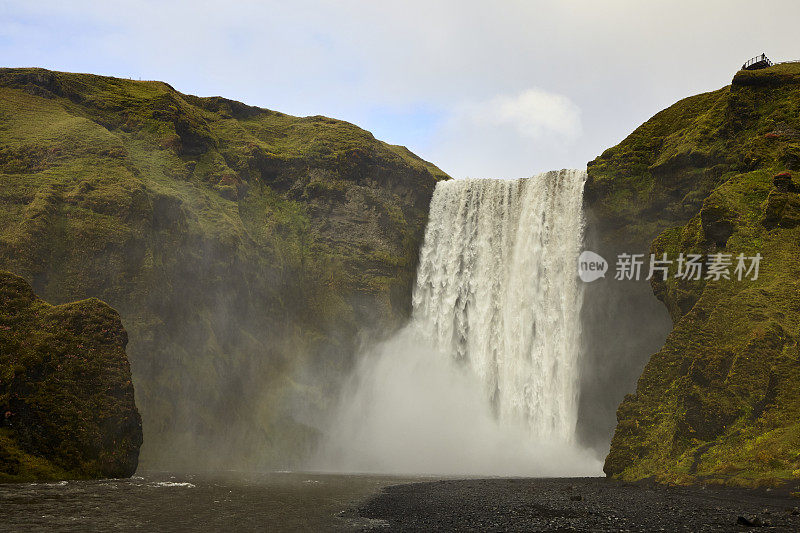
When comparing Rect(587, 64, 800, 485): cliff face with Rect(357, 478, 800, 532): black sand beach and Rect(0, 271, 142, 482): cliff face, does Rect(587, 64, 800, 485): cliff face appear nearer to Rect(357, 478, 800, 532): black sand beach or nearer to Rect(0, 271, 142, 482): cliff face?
Rect(357, 478, 800, 532): black sand beach

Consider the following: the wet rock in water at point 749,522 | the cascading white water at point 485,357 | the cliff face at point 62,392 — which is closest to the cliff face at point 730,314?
the wet rock in water at point 749,522

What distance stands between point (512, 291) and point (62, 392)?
125 ft

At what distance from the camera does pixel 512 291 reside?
54.9m

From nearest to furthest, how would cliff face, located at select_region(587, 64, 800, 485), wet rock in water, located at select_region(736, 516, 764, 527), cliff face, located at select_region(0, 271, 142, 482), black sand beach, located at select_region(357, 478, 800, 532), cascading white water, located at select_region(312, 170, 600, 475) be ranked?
1. wet rock in water, located at select_region(736, 516, 764, 527)
2. black sand beach, located at select_region(357, 478, 800, 532)
3. cliff face, located at select_region(587, 64, 800, 485)
4. cliff face, located at select_region(0, 271, 142, 482)
5. cascading white water, located at select_region(312, 170, 600, 475)

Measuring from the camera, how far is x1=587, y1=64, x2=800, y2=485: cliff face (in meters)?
24.2

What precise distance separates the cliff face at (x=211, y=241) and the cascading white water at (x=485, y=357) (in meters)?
3.45

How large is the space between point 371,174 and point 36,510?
51507 millimetres

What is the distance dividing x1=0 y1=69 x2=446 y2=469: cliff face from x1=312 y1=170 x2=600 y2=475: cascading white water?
3.45m

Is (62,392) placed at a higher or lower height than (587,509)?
higher

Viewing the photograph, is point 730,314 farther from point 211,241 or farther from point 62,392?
point 211,241

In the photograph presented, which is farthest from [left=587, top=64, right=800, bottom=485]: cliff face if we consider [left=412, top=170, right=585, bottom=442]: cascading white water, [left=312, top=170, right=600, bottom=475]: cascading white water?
[left=312, top=170, right=600, bottom=475]: cascading white water

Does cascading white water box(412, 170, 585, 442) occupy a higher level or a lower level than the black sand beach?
higher

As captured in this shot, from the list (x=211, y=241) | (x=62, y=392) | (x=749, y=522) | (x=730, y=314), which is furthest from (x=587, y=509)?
(x=211, y=241)

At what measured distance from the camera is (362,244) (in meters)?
61.3
